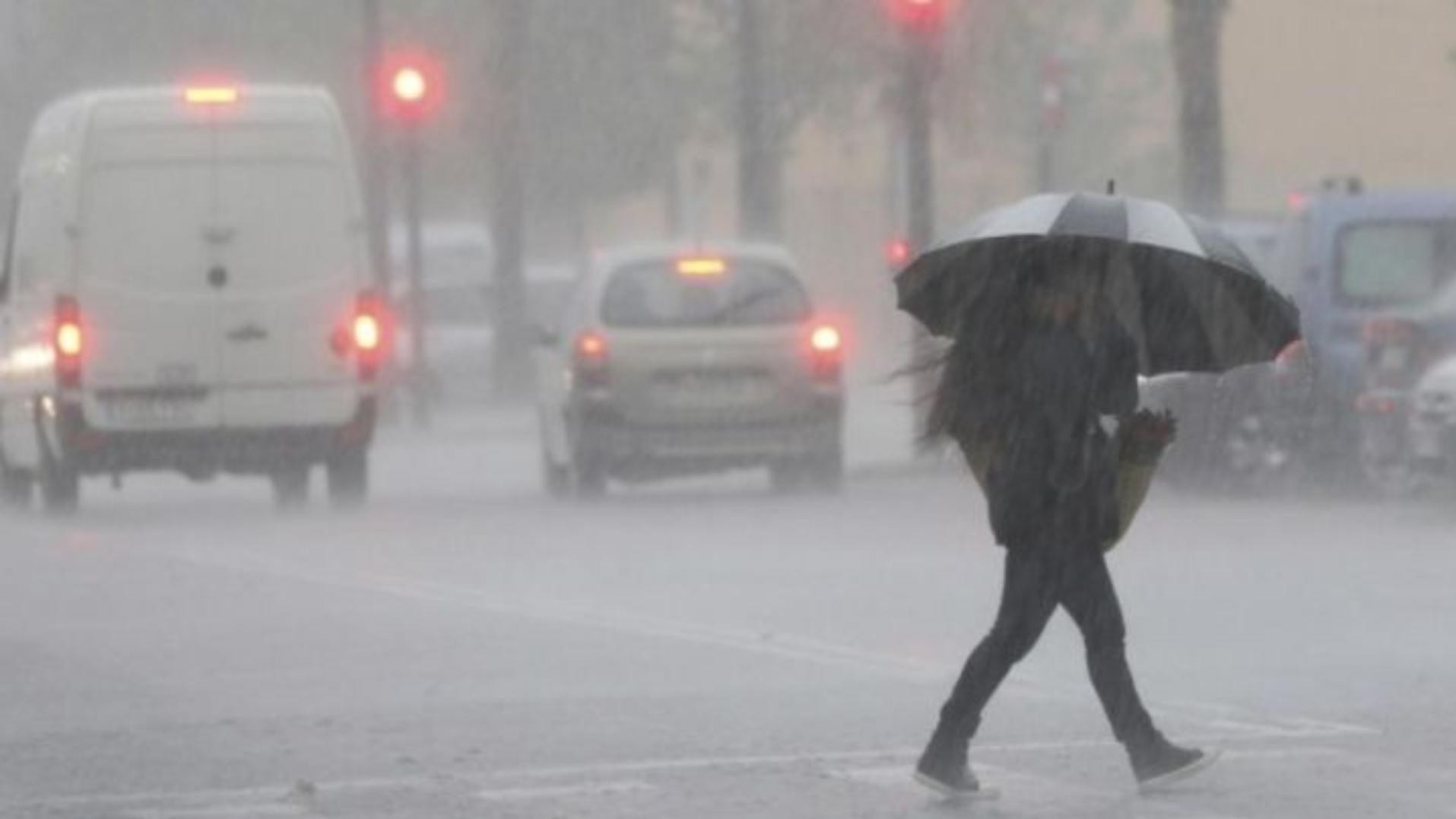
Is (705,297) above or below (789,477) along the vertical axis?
above

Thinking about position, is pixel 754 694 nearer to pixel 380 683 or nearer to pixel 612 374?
pixel 380 683

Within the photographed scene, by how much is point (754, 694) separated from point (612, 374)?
13.4 m

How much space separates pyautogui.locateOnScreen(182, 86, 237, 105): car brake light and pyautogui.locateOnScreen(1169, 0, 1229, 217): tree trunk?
8.08m

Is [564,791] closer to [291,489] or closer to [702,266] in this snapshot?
[702,266]

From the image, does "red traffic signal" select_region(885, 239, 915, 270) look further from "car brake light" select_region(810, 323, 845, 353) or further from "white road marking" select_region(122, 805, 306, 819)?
"white road marking" select_region(122, 805, 306, 819)

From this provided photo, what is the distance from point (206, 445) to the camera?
27625 mm

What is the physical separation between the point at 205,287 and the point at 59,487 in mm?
1802

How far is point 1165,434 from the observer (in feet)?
39.7

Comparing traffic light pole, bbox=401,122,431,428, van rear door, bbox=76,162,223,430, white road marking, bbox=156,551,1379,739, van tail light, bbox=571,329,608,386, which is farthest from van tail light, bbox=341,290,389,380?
traffic light pole, bbox=401,122,431,428

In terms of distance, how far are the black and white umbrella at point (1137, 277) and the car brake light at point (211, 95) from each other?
609 inches

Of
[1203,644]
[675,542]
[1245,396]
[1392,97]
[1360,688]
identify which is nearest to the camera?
[1360,688]

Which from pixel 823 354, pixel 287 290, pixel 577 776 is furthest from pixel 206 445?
pixel 577 776

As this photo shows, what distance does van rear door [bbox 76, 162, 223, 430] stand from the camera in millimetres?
27375


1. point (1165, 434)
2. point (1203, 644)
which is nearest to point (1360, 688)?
point (1203, 644)
